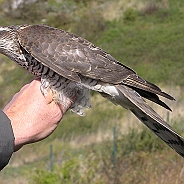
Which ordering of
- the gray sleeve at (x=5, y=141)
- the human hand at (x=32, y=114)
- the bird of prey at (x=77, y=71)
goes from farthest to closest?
the bird of prey at (x=77, y=71) < the human hand at (x=32, y=114) < the gray sleeve at (x=5, y=141)

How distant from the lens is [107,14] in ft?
144

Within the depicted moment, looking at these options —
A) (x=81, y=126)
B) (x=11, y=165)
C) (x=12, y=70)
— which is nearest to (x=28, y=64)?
(x=11, y=165)

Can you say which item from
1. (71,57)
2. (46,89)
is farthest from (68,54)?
(46,89)

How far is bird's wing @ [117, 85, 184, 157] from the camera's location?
172 inches

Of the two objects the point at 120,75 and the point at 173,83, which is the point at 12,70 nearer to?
the point at 173,83

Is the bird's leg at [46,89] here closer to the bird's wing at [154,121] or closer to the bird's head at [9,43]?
the bird's head at [9,43]

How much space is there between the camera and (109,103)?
25.7 meters

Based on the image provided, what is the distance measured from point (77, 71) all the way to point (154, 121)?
95cm

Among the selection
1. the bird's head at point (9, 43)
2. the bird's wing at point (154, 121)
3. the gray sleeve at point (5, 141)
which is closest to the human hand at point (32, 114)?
the gray sleeve at point (5, 141)

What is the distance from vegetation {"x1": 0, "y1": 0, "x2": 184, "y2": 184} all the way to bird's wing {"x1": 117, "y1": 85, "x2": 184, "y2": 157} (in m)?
4.08

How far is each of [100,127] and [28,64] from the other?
1642 cm

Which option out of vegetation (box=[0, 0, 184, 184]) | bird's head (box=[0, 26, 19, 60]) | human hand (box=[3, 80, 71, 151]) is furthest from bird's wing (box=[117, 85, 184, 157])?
vegetation (box=[0, 0, 184, 184])

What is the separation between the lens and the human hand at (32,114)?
3.52 meters

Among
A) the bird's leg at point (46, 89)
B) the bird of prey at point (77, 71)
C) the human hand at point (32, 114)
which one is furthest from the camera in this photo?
the bird of prey at point (77, 71)
